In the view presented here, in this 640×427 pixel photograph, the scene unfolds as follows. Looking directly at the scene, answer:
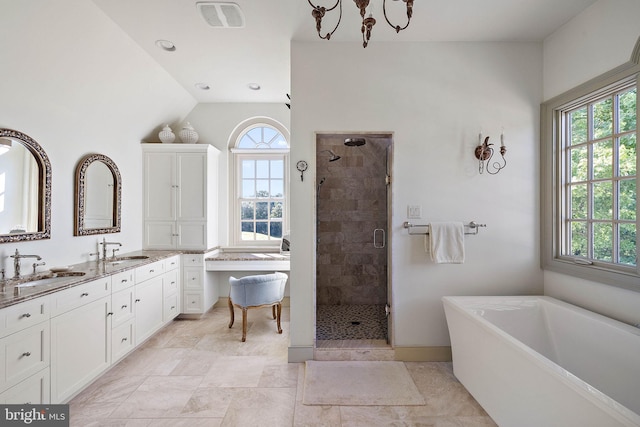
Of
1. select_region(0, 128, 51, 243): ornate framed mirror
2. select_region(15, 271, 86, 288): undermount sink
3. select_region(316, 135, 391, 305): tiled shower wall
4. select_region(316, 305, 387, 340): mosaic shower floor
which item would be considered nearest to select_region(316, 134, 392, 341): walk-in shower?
select_region(316, 135, 391, 305): tiled shower wall

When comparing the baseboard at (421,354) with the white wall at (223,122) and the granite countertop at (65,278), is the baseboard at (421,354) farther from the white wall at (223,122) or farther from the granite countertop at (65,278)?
the white wall at (223,122)

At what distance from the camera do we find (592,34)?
209 cm

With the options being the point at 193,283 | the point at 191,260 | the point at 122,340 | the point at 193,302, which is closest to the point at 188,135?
the point at 191,260

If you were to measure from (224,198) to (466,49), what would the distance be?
130 inches

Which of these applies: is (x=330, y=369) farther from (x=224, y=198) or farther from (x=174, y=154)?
(x=174, y=154)

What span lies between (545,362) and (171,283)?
11.2ft

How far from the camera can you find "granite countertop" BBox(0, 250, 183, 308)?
64.1 inches

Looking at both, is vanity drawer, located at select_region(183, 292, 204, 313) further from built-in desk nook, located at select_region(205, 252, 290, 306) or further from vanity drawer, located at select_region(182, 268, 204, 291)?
built-in desk nook, located at select_region(205, 252, 290, 306)

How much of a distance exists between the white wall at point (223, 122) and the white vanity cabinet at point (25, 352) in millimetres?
2332

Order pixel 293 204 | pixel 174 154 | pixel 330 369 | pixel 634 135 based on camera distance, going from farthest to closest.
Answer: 1. pixel 174 154
2. pixel 293 204
3. pixel 330 369
4. pixel 634 135

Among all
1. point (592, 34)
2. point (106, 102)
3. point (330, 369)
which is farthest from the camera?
point (106, 102)

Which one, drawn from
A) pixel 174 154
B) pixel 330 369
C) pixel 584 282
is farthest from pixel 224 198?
pixel 584 282

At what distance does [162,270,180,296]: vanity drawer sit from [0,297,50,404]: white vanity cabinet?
1.39 m

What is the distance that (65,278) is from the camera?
2.11 metres
